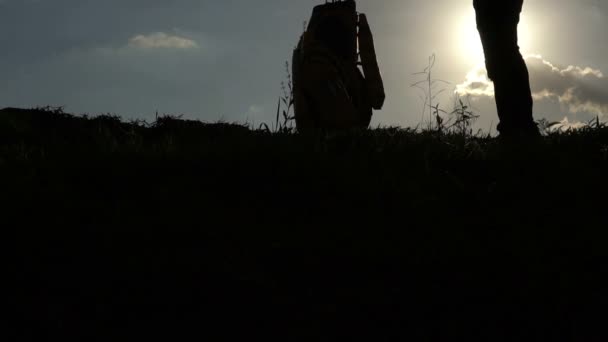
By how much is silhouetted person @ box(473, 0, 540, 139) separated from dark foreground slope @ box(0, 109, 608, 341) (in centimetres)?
186

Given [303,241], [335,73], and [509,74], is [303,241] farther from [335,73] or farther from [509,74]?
A: [335,73]

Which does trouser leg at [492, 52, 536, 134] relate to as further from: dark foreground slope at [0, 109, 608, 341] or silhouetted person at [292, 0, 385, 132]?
dark foreground slope at [0, 109, 608, 341]

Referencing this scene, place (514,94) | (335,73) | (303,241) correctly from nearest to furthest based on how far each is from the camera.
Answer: (303,241)
(514,94)
(335,73)

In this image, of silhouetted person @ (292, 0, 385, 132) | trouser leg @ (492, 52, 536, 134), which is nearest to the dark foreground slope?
trouser leg @ (492, 52, 536, 134)

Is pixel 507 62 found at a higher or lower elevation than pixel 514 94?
higher

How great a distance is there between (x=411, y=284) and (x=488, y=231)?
0.68 metres

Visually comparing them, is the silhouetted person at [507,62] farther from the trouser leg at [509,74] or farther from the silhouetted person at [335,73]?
the silhouetted person at [335,73]

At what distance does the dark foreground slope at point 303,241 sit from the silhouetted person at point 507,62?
186 cm

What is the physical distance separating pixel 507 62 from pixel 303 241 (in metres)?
3.88

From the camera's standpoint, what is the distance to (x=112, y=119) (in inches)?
318

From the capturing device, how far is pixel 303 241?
10.1 feet

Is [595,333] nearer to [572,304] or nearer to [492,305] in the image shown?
[572,304]

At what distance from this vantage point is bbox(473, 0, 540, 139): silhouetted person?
6074 mm

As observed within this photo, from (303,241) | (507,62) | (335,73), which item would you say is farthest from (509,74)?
(303,241)
